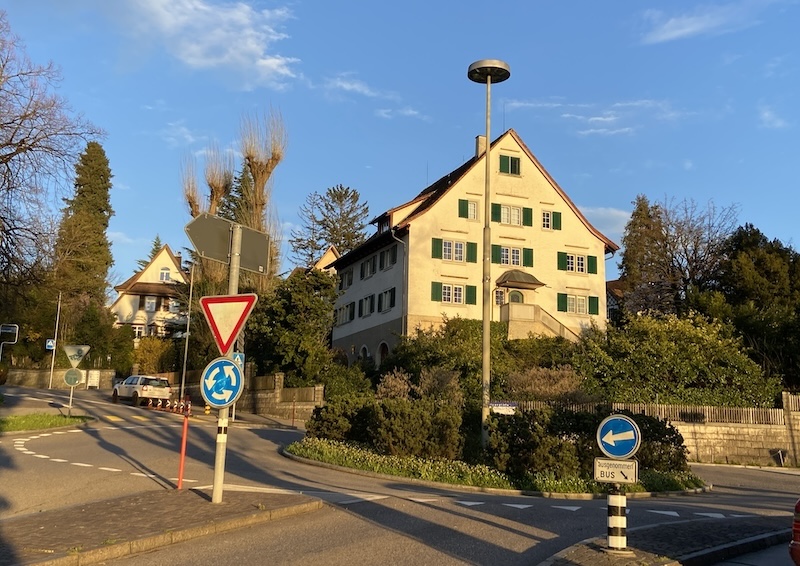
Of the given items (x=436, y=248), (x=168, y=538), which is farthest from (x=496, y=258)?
(x=168, y=538)

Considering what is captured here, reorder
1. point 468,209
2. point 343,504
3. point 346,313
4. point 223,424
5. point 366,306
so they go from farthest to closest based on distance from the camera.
→ point 346,313
point 366,306
point 468,209
point 343,504
point 223,424

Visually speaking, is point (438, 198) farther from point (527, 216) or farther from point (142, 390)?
point (142, 390)

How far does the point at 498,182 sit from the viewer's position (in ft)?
161

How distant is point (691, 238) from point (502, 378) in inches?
1259

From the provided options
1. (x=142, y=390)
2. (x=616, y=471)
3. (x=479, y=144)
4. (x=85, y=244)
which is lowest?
(x=616, y=471)

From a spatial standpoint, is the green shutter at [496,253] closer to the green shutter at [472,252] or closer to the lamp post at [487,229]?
the green shutter at [472,252]

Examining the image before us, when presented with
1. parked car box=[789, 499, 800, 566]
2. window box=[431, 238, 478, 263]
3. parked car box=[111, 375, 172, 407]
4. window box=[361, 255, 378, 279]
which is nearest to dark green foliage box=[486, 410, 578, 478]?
parked car box=[789, 499, 800, 566]

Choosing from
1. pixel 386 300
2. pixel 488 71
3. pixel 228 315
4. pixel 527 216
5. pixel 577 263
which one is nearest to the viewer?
pixel 228 315

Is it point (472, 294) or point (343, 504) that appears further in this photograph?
point (472, 294)

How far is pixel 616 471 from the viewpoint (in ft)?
27.5

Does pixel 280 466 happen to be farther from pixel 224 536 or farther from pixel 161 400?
pixel 161 400

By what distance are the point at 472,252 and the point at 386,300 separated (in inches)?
245

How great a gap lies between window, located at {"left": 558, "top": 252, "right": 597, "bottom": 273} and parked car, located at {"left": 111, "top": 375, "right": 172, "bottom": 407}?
25093 mm

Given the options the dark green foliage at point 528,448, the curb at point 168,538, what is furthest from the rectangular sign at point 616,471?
the dark green foliage at point 528,448
